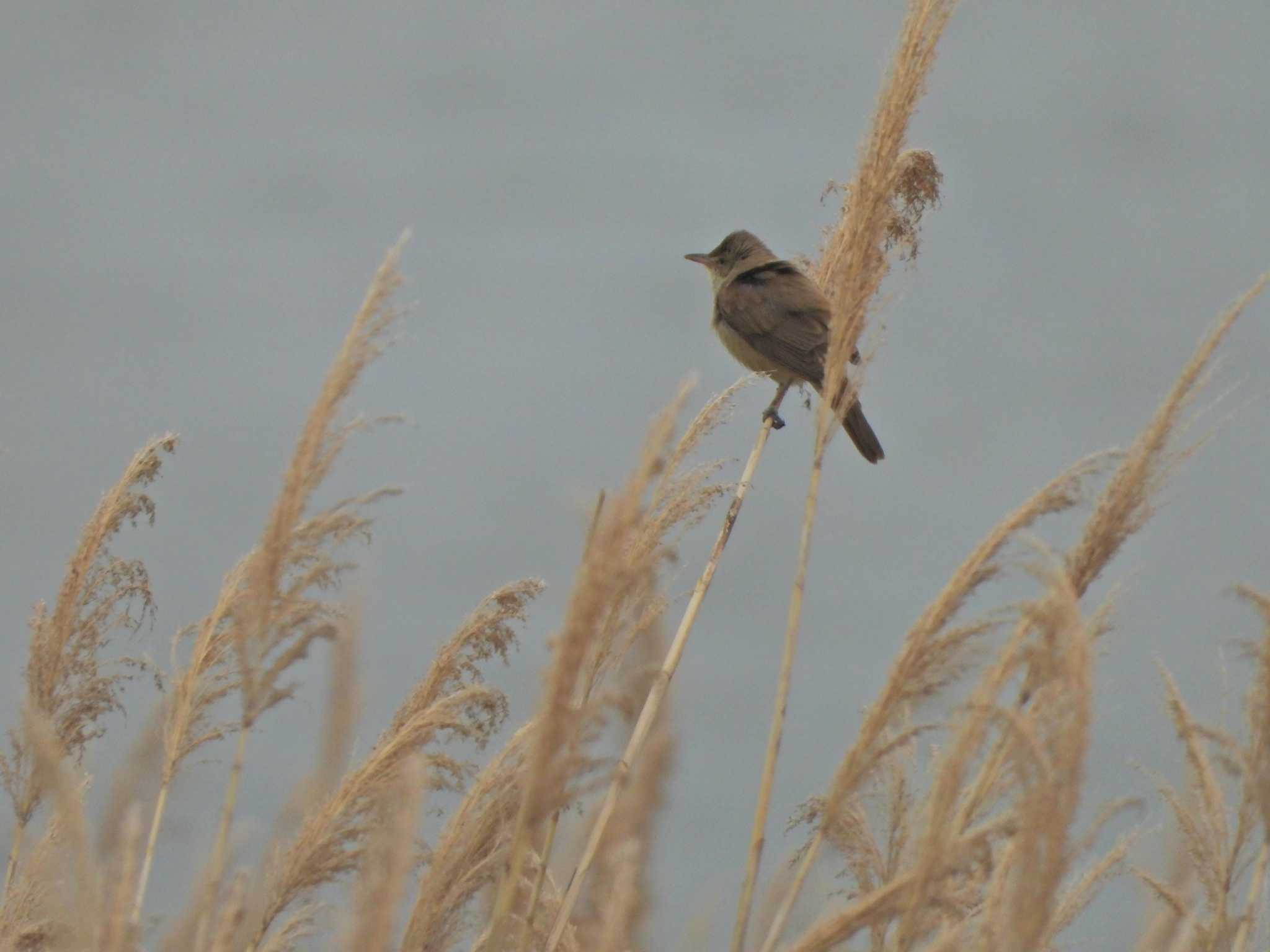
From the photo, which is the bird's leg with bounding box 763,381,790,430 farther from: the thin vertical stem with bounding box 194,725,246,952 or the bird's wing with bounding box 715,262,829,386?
the thin vertical stem with bounding box 194,725,246,952

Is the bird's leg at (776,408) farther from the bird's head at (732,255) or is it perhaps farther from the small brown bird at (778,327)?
the bird's head at (732,255)

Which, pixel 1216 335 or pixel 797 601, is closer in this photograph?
pixel 1216 335

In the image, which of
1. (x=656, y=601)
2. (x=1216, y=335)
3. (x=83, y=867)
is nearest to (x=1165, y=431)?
(x=1216, y=335)

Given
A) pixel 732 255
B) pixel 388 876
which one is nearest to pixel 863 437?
pixel 732 255

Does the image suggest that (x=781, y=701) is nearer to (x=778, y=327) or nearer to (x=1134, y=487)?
(x=1134, y=487)

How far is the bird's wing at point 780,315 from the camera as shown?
196 inches

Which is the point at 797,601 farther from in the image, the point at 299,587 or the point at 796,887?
the point at 299,587

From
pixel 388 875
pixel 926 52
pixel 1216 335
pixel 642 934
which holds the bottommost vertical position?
pixel 388 875

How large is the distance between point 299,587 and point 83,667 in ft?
2.69

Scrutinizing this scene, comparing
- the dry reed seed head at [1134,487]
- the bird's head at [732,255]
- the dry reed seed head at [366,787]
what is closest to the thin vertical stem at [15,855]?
the dry reed seed head at [366,787]

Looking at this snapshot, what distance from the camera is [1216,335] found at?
2025mm

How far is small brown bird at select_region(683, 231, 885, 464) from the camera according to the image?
4578mm

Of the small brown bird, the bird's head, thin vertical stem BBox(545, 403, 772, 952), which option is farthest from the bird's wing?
thin vertical stem BBox(545, 403, 772, 952)

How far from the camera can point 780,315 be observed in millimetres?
5297
